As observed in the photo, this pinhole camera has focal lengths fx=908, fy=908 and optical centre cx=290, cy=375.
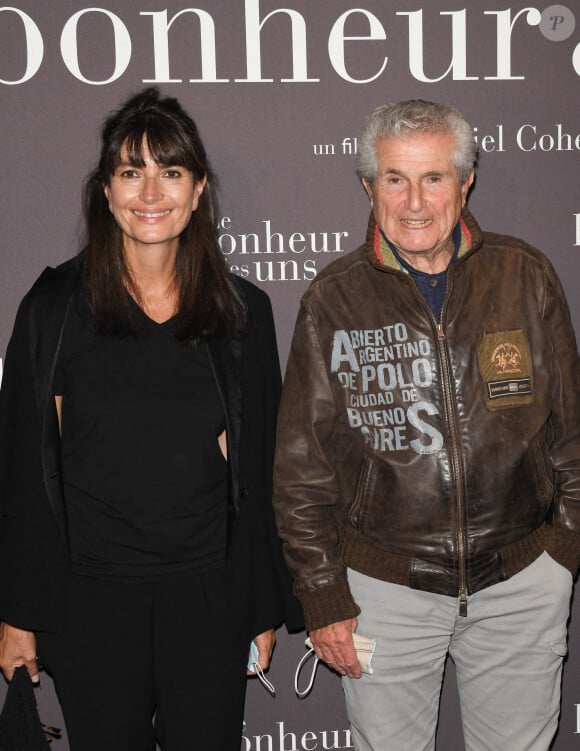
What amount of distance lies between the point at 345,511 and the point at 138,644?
1.83 feet

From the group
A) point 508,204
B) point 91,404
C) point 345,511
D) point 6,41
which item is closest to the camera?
point 91,404

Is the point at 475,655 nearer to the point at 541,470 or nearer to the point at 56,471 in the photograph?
the point at 541,470

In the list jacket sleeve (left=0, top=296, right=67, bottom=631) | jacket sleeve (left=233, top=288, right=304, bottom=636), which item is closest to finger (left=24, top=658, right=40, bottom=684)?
jacket sleeve (left=0, top=296, right=67, bottom=631)

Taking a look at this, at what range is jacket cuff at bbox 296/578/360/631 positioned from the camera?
2070 millimetres

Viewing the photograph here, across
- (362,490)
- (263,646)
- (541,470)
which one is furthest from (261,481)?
(541,470)

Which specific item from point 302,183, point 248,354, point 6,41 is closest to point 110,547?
point 248,354

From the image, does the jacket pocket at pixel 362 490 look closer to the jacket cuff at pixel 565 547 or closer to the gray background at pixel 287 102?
the jacket cuff at pixel 565 547

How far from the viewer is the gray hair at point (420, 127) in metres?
2.02

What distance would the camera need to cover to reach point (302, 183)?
255 centimetres

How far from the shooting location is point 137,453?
77.7 inches

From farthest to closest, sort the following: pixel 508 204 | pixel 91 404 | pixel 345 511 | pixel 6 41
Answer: pixel 508 204 → pixel 6 41 → pixel 345 511 → pixel 91 404

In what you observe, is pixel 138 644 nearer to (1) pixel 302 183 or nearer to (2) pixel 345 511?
(2) pixel 345 511

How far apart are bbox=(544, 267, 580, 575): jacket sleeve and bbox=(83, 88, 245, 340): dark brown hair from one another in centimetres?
73

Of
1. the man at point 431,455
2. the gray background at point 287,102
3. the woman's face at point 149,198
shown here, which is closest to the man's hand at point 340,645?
the man at point 431,455
